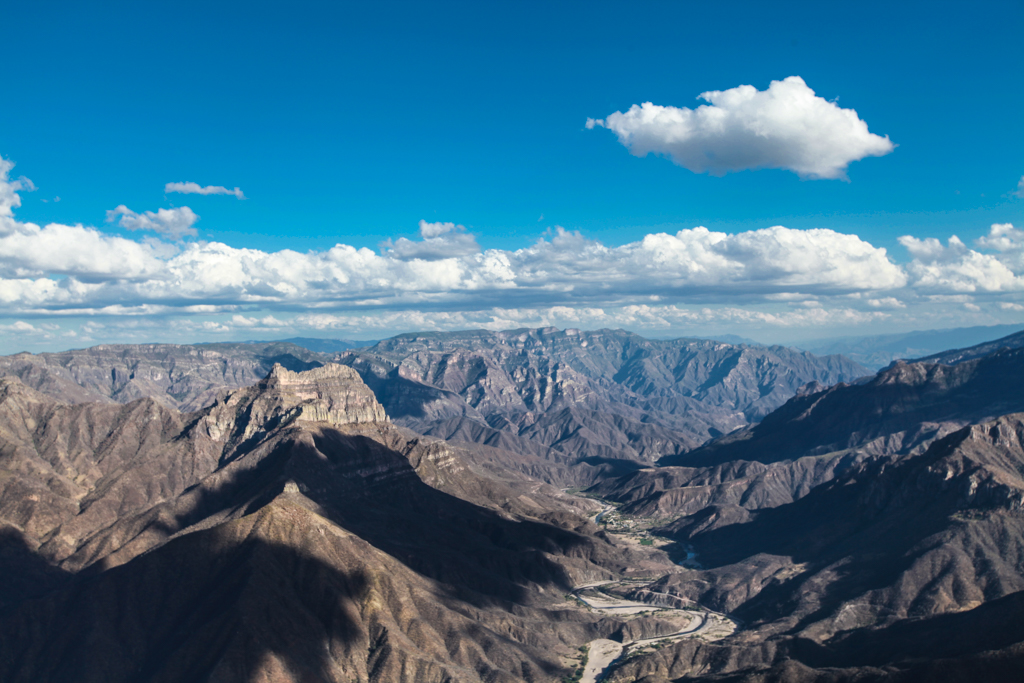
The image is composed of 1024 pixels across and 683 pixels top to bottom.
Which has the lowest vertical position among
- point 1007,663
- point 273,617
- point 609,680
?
point 609,680

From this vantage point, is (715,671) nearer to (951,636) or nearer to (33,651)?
(951,636)

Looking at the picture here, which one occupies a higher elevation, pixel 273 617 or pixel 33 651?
pixel 273 617

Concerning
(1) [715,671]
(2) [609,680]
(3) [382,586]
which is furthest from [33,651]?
(1) [715,671]

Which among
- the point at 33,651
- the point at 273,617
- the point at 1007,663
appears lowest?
the point at 33,651

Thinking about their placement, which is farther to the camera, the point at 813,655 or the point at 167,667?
the point at 813,655

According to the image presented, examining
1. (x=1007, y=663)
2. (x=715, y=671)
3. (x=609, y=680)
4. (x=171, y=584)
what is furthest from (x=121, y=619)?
(x=1007, y=663)

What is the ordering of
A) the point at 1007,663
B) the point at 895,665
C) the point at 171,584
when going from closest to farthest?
the point at 1007,663 → the point at 895,665 → the point at 171,584

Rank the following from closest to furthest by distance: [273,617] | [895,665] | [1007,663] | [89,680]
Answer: [1007,663], [895,665], [89,680], [273,617]

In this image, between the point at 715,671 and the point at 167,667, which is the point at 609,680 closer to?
the point at 715,671

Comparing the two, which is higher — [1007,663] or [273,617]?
[1007,663]

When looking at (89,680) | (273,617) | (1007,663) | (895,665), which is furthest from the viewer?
(273,617)
